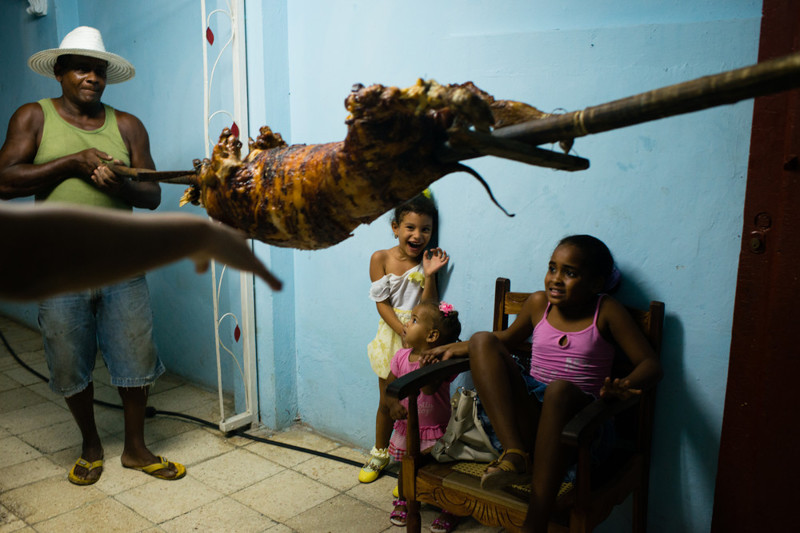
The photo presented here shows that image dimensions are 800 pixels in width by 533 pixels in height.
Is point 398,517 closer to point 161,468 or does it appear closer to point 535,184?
point 161,468

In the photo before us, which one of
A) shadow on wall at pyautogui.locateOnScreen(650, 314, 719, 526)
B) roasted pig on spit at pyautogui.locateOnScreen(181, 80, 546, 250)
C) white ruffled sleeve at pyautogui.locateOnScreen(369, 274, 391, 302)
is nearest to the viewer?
roasted pig on spit at pyautogui.locateOnScreen(181, 80, 546, 250)

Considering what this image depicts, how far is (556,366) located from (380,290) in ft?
3.10

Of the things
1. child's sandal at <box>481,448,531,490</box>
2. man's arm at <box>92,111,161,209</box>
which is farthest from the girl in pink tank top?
man's arm at <box>92,111,161,209</box>

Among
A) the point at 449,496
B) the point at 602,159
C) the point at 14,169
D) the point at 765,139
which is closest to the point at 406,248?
the point at 602,159

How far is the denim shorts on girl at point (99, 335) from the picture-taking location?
2.77 metres

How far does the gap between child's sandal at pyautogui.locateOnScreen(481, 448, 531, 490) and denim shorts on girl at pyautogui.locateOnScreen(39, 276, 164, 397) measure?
1935 millimetres

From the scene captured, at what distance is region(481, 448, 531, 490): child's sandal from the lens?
187cm

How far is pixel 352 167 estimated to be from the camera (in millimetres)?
1065

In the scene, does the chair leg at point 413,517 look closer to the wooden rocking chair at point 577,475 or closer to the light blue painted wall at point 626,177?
the wooden rocking chair at point 577,475

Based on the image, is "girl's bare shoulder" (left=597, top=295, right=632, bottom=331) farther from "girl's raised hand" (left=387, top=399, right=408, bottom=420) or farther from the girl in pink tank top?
"girl's raised hand" (left=387, top=399, right=408, bottom=420)

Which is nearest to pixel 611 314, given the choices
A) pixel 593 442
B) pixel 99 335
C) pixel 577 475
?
pixel 593 442

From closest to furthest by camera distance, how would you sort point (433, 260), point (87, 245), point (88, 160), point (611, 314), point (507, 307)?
point (87, 245) → point (611, 314) → point (507, 307) → point (88, 160) → point (433, 260)

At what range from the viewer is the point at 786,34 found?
5.62ft

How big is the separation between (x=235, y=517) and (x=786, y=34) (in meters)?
2.79
